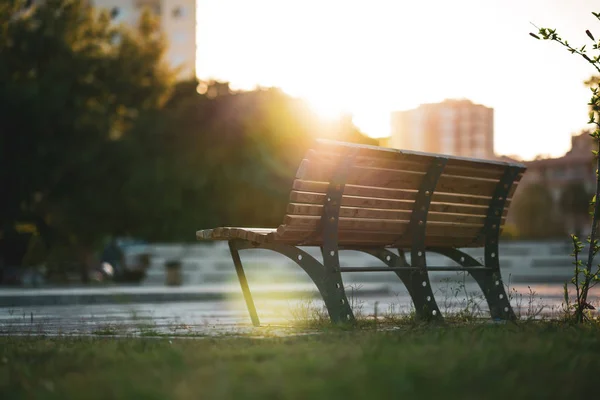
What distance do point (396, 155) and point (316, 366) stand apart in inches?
141

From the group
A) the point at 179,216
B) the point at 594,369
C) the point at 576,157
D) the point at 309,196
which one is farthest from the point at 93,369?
the point at 576,157

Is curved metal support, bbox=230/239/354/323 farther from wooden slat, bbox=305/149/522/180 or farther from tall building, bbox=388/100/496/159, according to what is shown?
tall building, bbox=388/100/496/159

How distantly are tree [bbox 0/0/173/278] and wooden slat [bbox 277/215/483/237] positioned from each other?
1069 inches

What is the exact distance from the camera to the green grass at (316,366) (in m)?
4.48

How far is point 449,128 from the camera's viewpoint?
570 ft

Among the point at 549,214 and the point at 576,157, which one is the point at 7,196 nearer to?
the point at 549,214

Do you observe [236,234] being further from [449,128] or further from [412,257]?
[449,128]

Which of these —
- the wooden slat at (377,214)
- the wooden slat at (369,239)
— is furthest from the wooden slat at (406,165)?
the wooden slat at (369,239)

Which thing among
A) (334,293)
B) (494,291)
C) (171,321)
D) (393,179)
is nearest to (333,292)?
(334,293)

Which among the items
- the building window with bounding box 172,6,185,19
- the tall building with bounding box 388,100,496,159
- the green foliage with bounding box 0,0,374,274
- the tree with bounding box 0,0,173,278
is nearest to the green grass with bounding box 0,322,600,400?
the green foliage with bounding box 0,0,374,274

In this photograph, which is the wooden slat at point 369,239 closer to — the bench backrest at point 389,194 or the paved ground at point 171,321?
the bench backrest at point 389,194

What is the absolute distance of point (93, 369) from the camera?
5.43 metres

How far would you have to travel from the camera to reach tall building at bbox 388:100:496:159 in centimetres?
14125

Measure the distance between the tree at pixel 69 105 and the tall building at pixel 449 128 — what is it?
293 ft
